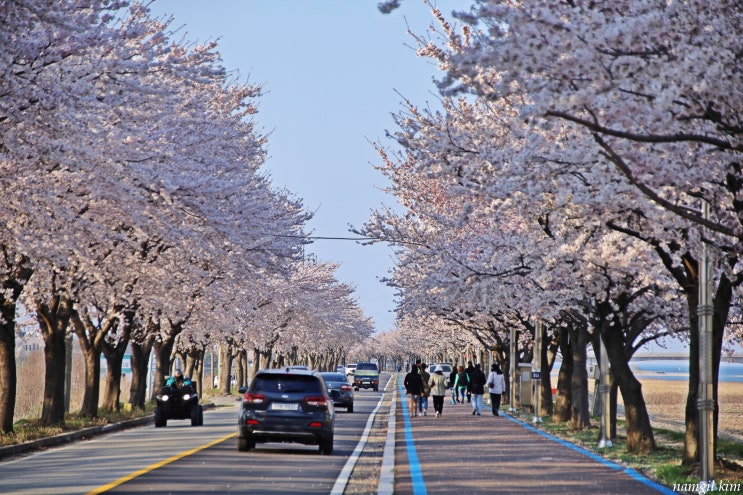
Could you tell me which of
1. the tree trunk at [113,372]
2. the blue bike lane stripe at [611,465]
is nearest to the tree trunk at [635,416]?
the blue bike lane stripe at [611,465]

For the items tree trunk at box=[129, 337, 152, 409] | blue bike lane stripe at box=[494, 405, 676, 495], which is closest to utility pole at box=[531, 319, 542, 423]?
blue bike lane stripe at box=[494, 405, 676, 495]

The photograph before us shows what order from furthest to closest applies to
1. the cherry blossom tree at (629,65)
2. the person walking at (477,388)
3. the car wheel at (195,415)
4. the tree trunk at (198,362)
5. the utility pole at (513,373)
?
the tree trunk at (198,362) → the utility pole at (513,373) → the person walking at (477,388) → the car wheel at (195,415) → the cherry blossom tree at (629,65)

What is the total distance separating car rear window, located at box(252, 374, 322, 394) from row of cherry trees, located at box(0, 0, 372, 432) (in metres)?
3.94

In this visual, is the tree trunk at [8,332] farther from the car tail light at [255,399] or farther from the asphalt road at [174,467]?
the car tail light at [255,399]

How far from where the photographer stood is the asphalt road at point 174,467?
1426 cm

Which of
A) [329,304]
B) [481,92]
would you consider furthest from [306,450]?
[329,304]

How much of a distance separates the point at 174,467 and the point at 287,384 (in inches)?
182

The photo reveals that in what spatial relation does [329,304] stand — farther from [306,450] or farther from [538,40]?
[538,40]

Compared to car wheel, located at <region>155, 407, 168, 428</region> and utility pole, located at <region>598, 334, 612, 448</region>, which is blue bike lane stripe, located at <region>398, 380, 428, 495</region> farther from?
car wheel, located at <region>155, 407, 168, 428</region>

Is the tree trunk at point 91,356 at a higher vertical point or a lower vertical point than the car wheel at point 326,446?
higher

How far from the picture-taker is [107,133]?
2056 cm

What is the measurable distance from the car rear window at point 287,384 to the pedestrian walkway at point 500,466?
2132 mm

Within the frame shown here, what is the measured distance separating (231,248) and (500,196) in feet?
50.3

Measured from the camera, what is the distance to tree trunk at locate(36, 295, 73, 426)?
28.8 metres
